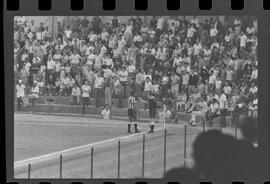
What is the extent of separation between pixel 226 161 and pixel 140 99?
132 centimetres

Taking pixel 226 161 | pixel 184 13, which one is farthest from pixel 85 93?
pixel 226 161

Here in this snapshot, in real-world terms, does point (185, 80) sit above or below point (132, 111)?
above

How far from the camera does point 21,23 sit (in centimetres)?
1056

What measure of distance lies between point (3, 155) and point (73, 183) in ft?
3.04

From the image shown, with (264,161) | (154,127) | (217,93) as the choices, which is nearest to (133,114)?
(154,127)

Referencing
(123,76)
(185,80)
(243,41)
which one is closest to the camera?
(243,41)

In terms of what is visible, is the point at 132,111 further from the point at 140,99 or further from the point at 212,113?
the point at 212,113

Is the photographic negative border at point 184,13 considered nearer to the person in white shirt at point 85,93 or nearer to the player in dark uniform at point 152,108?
the player in dark uniform at point 152,108

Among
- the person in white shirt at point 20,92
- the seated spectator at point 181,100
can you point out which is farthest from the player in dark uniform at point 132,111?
the person in white shirt at point 20,92

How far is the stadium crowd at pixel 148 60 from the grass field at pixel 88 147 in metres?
0.37

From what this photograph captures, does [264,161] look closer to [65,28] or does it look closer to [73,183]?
[73,183]

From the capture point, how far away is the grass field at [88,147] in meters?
10.5

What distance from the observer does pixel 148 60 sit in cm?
1088

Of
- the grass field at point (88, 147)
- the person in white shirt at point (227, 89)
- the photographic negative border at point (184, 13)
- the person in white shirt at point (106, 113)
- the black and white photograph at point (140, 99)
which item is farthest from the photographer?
the person in white shirt at point (106, 113)
